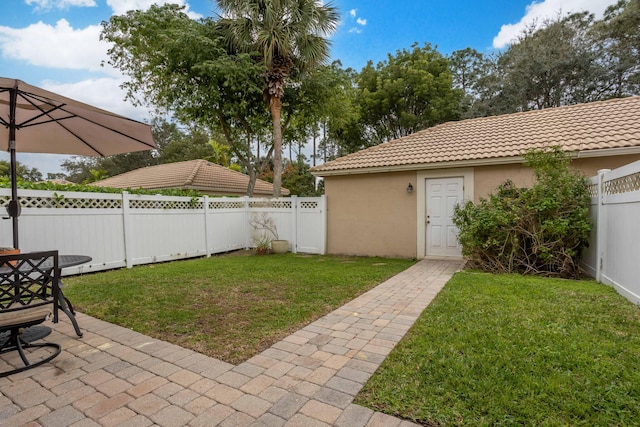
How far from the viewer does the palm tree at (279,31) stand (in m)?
10.6

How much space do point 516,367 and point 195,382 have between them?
2488 mm

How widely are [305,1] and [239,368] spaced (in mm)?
11617

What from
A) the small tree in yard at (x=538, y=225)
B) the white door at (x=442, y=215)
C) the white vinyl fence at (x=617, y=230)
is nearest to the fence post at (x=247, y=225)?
the white door at (x=442, y=215)

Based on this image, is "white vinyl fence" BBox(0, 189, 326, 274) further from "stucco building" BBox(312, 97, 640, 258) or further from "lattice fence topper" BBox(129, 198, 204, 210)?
"stucco building" BBox(312, 97, 640, 258)

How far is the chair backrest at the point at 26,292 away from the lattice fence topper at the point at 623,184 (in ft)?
21.2

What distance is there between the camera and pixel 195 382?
2490 mm

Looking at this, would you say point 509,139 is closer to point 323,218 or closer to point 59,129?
point 323,218

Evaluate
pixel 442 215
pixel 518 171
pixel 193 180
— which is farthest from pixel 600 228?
pixel 193 180

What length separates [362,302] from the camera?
15.2 ft

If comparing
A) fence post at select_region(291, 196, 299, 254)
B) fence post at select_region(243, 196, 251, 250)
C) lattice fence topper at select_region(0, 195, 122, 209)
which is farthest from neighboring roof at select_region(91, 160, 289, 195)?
lattice fence topper at select_region(0, 195, 122, 209)

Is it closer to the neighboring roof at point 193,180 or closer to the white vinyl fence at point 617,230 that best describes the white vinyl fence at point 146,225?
the neighboring roof at point 193,180

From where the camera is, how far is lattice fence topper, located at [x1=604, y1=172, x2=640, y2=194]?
4.10 meters

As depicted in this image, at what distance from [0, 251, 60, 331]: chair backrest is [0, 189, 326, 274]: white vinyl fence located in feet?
12.7

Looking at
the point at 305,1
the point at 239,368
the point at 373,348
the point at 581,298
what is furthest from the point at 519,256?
the point at 305,1
